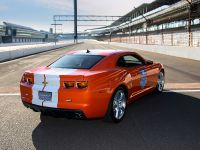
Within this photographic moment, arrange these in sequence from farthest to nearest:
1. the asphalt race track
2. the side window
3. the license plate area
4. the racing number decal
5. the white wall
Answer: the white wall, the racing number decal, the side window, the license plate area, the asphalt race track

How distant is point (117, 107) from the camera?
581 centimetres

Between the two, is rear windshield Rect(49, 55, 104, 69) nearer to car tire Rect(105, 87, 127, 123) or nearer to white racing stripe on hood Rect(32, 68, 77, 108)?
white racing stripe on hood Rect(32, 68, 77, 108)

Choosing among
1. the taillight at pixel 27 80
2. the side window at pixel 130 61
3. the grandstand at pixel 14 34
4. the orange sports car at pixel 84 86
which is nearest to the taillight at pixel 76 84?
the orange sports car at pixel 84 86

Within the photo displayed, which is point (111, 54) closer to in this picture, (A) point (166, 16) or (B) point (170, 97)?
(B) point (170, 97)

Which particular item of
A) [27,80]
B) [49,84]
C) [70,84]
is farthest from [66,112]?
[27,80]

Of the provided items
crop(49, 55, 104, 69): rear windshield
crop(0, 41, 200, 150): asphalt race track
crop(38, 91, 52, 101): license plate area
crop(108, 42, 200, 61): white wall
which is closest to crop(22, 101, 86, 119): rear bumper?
crop(38, 91, 52, 101): license plate area

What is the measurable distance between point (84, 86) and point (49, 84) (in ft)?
2.18

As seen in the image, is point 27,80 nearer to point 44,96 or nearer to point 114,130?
point 44,96

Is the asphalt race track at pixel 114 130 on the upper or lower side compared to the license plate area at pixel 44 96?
lower

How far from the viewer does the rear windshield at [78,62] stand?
590 centimetres

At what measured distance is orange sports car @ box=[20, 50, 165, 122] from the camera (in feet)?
16.7

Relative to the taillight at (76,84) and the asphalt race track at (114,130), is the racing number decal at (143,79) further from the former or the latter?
the taillight at (76,84)

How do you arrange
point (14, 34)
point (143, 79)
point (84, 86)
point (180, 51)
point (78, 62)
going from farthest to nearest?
point (14, 34), point (180, 51), point (143, 79), point (78, 62), point (84, 86)

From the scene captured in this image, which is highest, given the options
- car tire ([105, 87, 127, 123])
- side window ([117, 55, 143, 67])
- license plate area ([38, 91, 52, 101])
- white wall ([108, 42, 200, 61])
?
white wall ([108, 42, 200, 61])
